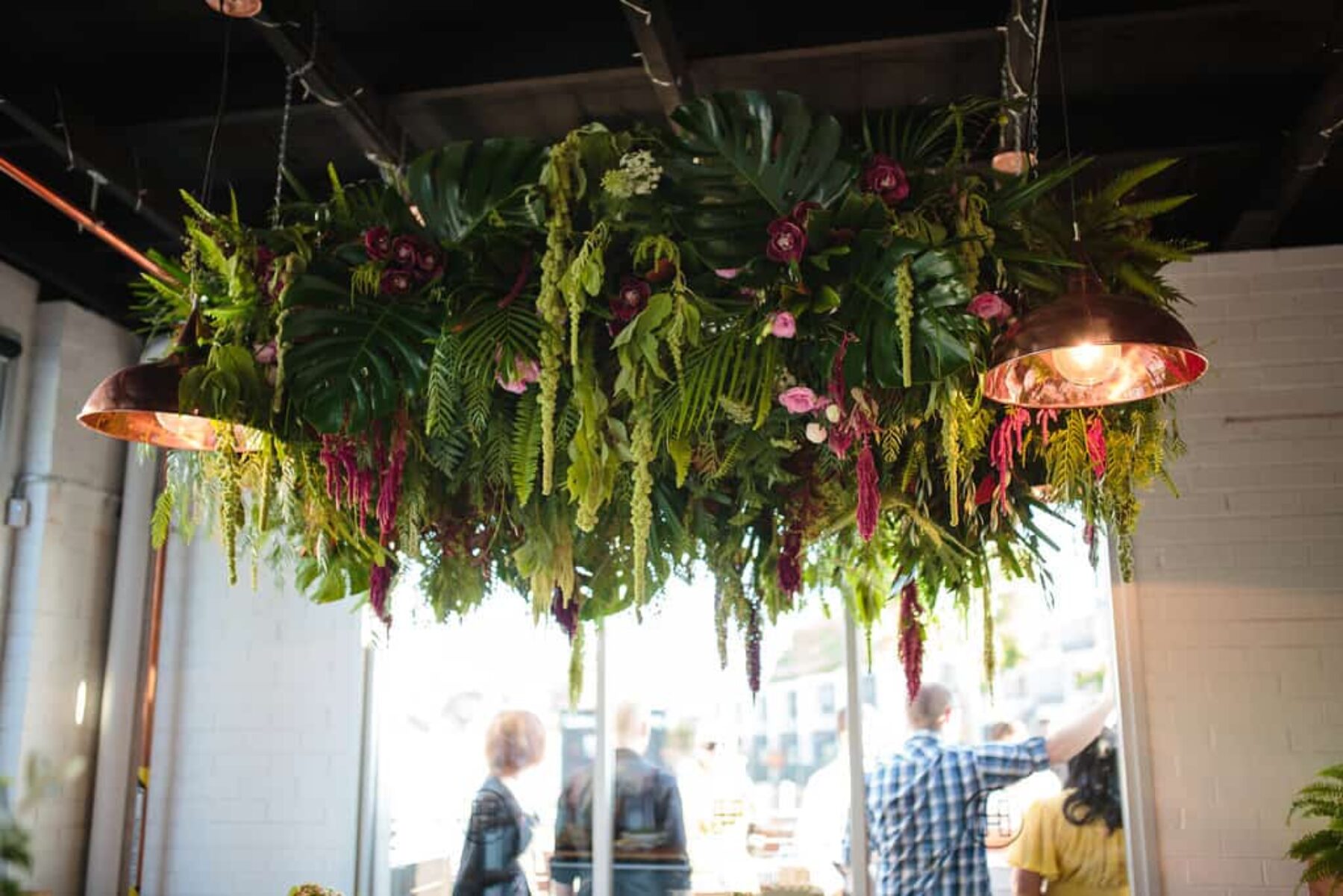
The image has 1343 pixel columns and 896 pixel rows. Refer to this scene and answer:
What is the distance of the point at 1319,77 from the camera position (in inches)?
165

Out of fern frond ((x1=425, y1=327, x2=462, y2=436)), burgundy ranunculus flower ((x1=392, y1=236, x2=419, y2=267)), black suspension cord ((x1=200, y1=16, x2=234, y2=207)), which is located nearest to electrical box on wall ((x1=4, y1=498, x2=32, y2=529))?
black suspension cord ((x1=200, y1=16, x2=234, y2=207))

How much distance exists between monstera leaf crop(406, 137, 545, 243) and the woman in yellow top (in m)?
3.45

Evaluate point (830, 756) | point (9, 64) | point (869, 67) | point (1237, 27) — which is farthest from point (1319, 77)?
point (9, 64)

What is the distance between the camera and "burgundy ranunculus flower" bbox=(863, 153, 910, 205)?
2268mm

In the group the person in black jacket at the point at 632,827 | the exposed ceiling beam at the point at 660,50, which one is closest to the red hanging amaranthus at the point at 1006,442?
the exposed ceiling beam at the point at 660,50

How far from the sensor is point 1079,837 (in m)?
4.71

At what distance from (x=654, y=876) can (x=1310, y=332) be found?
10.8 feet

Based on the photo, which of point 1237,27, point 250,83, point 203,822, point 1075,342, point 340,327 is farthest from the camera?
point 203,822

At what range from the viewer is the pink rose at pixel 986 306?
2293 millimetres

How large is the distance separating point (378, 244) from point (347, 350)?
214 millimetres

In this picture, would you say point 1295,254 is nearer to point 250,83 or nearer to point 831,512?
point 831,512

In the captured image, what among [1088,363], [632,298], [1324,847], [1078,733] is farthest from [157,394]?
[1078,733]

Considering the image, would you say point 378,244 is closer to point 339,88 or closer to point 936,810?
point 339,88

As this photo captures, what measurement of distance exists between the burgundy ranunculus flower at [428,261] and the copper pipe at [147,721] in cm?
330
